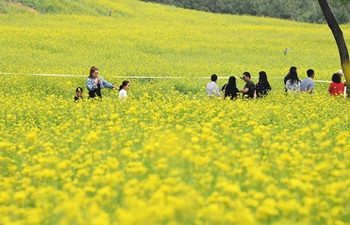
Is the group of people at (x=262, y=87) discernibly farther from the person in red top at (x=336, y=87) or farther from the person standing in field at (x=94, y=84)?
the person standing in field at (x=94, y=84)

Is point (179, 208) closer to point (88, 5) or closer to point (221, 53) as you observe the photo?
point (221, 53)

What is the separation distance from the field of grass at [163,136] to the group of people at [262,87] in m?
0.48

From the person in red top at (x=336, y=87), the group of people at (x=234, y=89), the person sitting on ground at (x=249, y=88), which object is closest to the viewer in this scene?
the group of people at (x=234, y=89)

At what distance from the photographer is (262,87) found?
56.2 feet

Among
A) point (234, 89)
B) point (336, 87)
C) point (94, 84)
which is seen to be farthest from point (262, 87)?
point (94, 84)

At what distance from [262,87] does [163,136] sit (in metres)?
9.91

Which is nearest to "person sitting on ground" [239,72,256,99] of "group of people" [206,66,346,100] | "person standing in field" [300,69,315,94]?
"group of people" [206,66,346,100]

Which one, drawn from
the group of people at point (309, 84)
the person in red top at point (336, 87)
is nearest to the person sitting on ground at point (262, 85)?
the group of people at point (309, 84)

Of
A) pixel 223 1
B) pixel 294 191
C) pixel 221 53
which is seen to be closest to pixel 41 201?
pixel 294 191

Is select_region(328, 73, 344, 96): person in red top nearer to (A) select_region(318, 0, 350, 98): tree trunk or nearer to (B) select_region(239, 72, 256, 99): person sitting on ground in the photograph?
(A) select_region(318, 0, 350, 98): tree trunk

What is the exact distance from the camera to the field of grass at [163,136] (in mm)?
5000

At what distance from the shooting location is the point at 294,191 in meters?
5.82

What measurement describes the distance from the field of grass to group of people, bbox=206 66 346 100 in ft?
1.58

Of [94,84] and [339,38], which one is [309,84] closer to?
[339,38]
